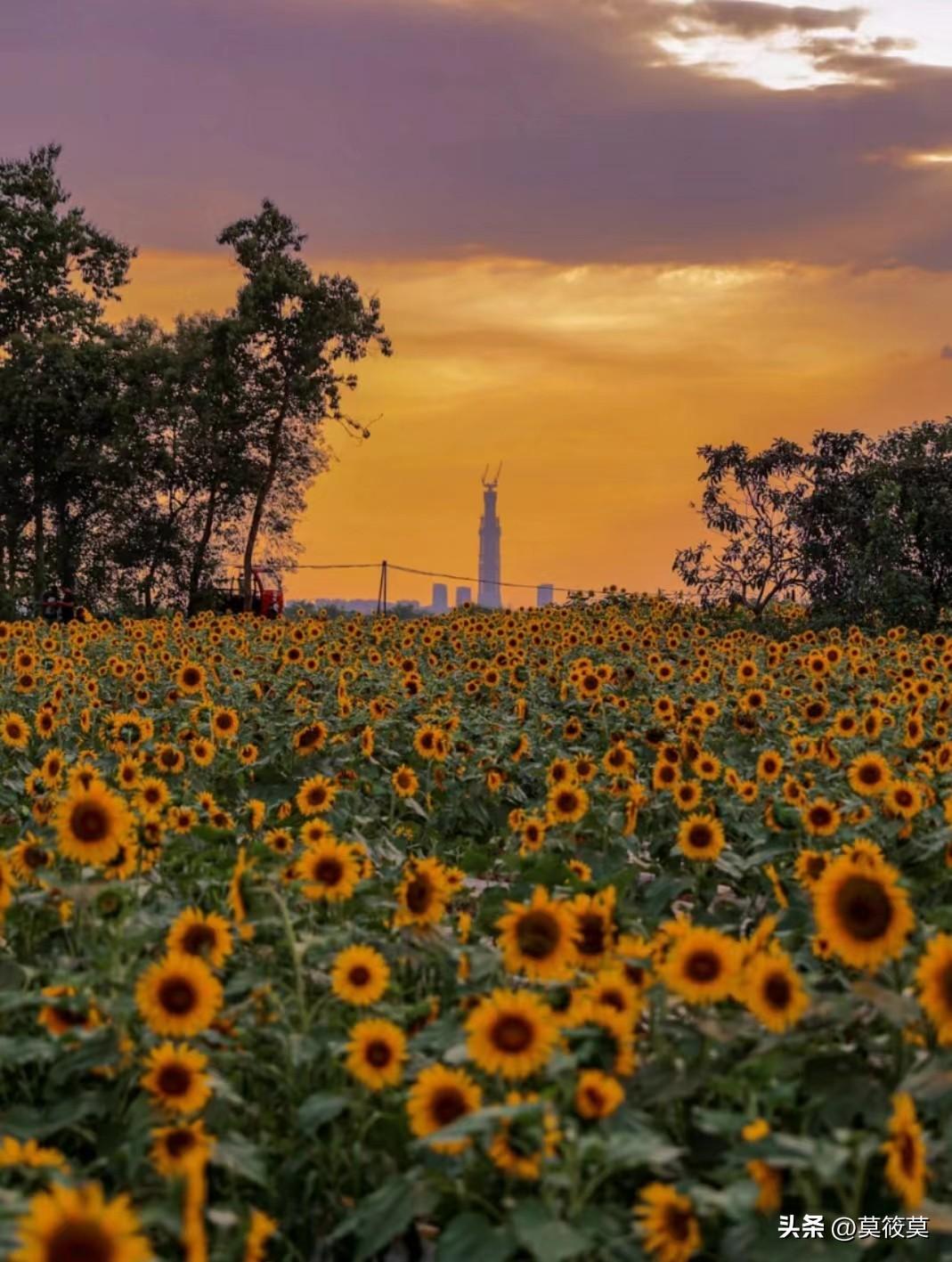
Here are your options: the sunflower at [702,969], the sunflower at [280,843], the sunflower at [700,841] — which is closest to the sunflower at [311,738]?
the sunflower at [280,843]

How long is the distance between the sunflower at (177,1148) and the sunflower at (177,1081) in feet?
0.26

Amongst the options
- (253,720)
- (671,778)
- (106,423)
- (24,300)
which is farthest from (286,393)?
(671,778)

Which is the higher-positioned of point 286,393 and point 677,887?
point 286,393

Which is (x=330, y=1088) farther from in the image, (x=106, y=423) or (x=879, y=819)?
(x=106, y=423)

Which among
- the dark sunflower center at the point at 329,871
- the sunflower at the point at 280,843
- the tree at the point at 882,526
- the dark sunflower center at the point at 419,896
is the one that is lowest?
the dark sunflower center at the point at 419,896

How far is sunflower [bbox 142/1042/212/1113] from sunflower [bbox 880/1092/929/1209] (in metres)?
1.45

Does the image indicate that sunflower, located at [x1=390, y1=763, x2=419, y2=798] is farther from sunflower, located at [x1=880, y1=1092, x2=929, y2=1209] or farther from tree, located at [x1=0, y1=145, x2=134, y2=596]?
tree, located at [x1=0, y1=145, x2=134, y2=596]

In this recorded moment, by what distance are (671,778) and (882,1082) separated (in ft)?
10.3

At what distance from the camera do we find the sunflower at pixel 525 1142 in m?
2.98

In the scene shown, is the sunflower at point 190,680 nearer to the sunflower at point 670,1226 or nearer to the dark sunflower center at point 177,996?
the dark sunflower center at point 177,996

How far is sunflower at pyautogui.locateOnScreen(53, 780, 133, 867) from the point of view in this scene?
4246 mm

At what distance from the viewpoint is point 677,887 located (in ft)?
16.7

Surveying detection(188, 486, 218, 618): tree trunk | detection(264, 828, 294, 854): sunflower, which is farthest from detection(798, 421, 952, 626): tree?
detection(188, 486, 218, 618): tree trunk

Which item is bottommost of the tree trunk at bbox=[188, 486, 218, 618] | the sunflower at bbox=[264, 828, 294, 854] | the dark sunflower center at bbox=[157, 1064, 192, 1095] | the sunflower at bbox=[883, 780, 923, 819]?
the dark sunflower center at bbox=[157, 1064, 192, 1095]
